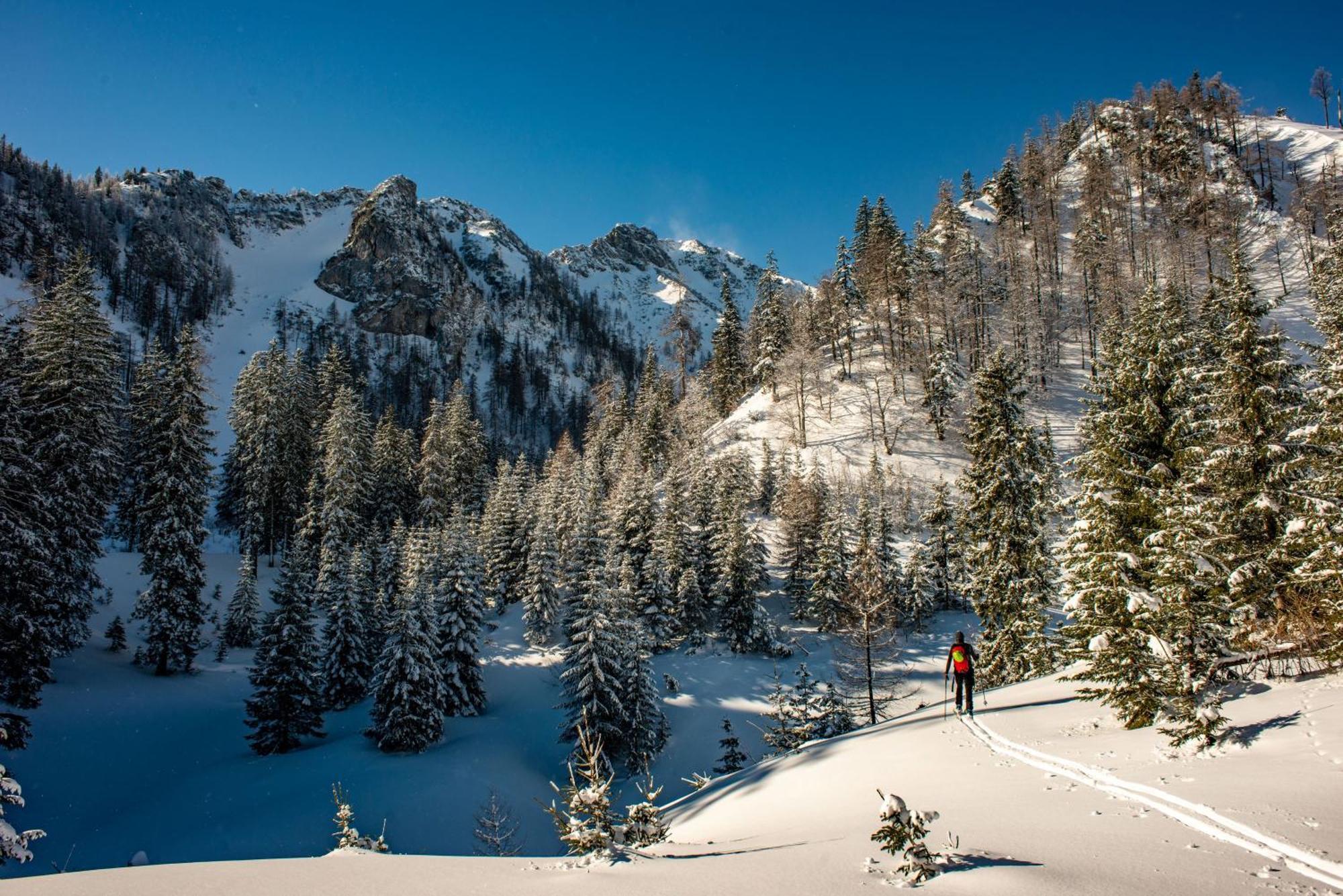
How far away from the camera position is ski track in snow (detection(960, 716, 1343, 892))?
483 centimetres

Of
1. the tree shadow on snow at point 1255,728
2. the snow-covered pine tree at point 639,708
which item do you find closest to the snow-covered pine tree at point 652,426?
the snow-covered pine tree at point 639,708

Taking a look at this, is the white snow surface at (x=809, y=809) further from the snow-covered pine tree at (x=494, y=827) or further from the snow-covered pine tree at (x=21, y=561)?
the snow-covered pine tree at (x=21, y=561)

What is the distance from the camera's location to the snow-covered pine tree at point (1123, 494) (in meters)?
10.8

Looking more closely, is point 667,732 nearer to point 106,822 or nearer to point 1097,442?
point 106,822

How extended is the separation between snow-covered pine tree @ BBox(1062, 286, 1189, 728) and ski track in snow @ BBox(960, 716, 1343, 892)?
7.27ft

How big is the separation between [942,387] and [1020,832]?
49378 mm

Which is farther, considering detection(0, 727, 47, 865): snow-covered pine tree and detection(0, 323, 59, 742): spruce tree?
detection(0, 323, 59, 742): spruce tree

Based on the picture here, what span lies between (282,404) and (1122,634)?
58.1 m

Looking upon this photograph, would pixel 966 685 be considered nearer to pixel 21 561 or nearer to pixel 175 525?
pixel 21 561

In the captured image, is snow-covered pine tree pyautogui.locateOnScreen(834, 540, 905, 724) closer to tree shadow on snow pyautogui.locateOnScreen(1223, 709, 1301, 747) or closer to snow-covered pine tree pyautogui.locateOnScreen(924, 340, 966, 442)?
tree shadow on snow pyautogui.locateOnScreen(1223, 709, 1301, 747)

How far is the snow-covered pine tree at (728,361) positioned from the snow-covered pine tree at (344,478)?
37.6 meters

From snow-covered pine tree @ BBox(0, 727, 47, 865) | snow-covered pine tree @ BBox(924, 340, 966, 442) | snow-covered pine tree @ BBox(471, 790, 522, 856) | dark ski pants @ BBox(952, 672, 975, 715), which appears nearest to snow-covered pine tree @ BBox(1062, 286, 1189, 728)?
dark ski pants @ BBox(952, 672, 975, 715)

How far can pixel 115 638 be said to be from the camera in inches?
1255

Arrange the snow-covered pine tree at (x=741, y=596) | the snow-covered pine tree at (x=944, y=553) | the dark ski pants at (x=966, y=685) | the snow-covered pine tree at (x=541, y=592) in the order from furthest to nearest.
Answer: the snow-covered pine tree at (x=541, y=592) → the snow-covered pine tree at (x=944, y=553) → the snow-covered pine tree at (x=741, y=596) → the dark ski pants at (x=966, y=685)
